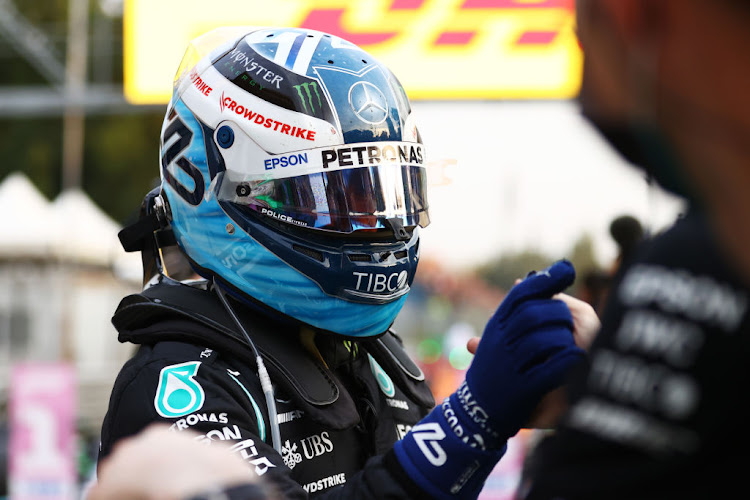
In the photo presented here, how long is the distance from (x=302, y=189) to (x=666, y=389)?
4.20ft

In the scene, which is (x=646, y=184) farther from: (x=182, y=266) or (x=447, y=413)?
(x=182, y=266)

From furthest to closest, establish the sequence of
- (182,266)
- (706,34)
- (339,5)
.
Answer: (339,5), (182,266), (706,34)

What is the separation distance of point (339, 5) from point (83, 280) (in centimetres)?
865

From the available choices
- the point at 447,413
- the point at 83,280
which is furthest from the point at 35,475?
the point at 83,280

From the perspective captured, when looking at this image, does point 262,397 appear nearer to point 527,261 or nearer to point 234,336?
point 234,336

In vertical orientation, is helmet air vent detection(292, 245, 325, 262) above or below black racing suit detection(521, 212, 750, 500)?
below

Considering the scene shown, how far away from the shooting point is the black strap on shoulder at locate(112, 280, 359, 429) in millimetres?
1837

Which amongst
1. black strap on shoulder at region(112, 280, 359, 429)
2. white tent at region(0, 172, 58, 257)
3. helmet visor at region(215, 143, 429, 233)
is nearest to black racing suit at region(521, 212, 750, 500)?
black strap on shoulder at region(112, 280, 359, 429)

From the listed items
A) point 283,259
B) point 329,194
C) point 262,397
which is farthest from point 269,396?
point 329,194

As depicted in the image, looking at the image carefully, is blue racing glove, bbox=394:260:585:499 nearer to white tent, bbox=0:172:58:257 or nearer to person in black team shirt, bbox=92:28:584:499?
person in black team shirt, bbox=92:28:584:499

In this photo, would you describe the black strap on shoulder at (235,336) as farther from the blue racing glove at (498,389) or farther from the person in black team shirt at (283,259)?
the blue racing glove at (498,389)

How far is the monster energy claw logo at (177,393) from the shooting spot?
1.70 metres

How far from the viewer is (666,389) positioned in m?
0.80

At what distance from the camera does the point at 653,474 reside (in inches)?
31.5
